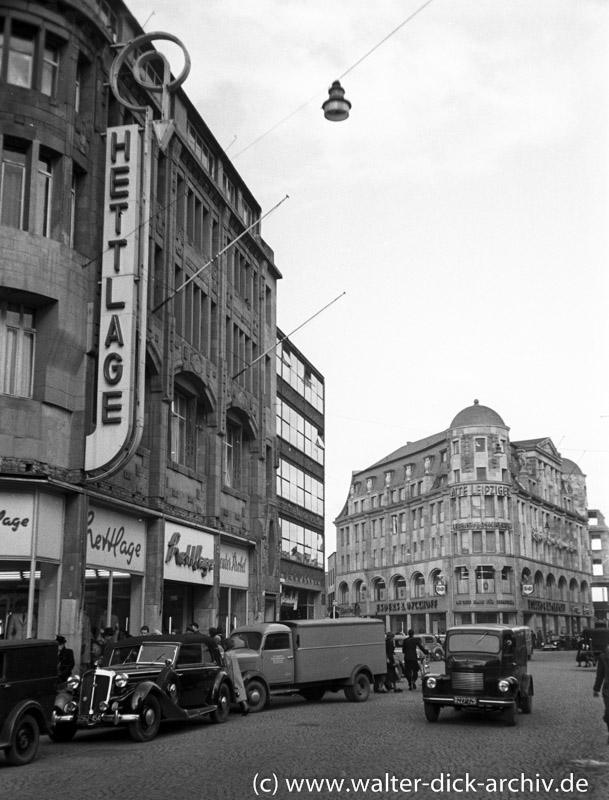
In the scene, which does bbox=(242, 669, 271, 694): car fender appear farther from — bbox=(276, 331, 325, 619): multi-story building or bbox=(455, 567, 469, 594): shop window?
bbox=(455, 567, 469, 594): shop window

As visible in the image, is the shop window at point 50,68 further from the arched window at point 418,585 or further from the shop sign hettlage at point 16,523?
the arched window at point 418,585

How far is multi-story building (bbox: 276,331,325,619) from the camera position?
167 ft

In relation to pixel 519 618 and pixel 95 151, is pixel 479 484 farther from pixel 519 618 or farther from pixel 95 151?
pixel 95 151

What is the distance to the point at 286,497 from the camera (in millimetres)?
51344

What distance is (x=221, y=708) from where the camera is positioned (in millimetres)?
19109

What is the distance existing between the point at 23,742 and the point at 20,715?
44cm

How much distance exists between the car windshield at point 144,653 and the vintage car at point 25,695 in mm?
3133

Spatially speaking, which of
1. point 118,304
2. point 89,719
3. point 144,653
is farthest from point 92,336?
point 89,719

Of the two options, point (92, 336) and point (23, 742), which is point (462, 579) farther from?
point (23, 742)

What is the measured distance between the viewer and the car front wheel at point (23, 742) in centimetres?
1362

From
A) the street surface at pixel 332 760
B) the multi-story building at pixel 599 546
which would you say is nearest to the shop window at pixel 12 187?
the street surface at pixel 332 760

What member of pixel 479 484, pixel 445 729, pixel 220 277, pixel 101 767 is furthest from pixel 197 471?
pixel 479 484

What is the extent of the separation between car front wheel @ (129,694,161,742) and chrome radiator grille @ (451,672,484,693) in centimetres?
605

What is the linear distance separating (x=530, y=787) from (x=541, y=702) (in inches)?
523
